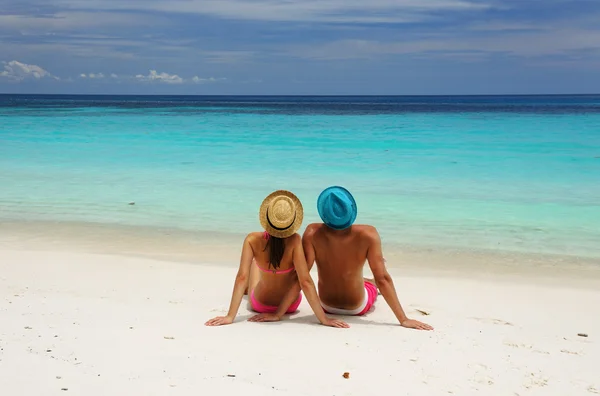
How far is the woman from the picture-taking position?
383cm

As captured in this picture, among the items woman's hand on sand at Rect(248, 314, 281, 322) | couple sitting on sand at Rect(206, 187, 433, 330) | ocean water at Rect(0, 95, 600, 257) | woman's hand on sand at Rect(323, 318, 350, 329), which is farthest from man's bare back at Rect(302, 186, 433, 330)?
ocean water at Rect(0, 95, 600, 257)

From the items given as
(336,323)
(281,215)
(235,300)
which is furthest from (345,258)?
(235,300)

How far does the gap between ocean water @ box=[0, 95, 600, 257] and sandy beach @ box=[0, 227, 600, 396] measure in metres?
2.17

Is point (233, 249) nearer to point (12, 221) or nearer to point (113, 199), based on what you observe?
point (12, 221)

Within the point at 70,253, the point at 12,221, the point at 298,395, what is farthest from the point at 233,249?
the point at 298,395

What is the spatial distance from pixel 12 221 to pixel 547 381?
259 inches

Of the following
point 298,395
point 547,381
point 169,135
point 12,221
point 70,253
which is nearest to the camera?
point 298,395

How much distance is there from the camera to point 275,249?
394 centimetres

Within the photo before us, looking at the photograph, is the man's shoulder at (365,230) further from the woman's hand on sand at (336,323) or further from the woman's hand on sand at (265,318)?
the woman's hand on sand at (265,318)

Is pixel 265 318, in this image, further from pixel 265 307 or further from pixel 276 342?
pixel 276 342

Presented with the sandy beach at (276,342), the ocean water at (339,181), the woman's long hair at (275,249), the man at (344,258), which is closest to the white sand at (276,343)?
the sandy beach at (276,342)

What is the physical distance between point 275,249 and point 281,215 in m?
0.25

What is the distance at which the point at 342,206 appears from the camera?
3.88 meters

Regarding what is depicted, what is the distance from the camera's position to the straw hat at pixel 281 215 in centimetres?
380
